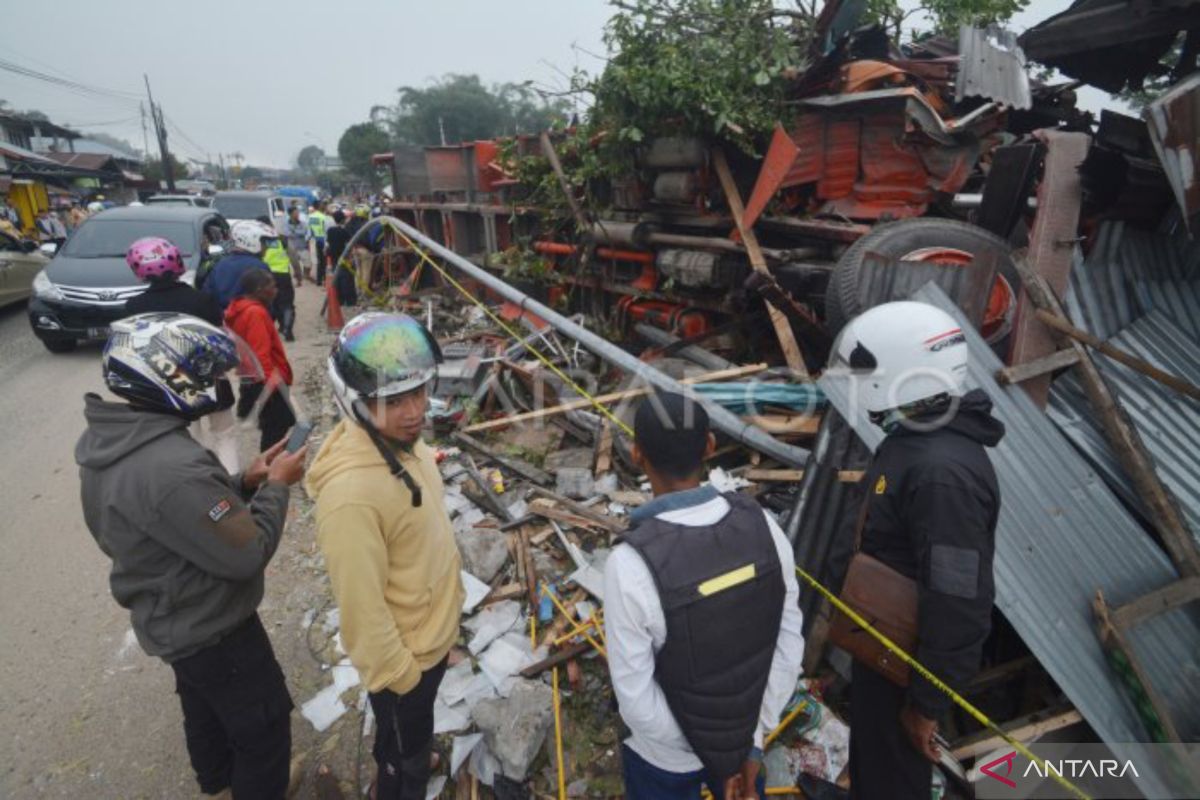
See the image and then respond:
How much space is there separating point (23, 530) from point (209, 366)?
4238 mm

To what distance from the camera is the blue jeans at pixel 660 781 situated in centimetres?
188

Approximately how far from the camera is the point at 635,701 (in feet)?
5.59

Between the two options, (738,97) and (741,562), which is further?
(738,97)

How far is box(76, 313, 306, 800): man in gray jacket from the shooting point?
1867 millimetres

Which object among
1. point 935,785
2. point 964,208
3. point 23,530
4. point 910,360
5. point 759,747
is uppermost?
point 964,208

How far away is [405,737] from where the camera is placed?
2225mm

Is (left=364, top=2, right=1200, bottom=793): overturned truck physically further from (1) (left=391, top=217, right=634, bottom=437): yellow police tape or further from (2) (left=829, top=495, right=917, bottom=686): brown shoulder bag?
(1) (left=391, top=217, right=634, bottom=437): yellow police tape

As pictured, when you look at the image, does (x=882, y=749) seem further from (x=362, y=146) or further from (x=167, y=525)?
(x=362, y=146)

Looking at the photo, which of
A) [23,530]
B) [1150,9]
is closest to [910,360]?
[1150,9]

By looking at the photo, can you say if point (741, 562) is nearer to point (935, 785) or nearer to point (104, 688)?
point (935, 785)

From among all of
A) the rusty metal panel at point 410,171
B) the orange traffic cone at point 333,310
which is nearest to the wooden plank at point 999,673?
the orange traffic cone at point 333,310

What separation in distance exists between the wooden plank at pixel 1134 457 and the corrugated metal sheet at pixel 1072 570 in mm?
87

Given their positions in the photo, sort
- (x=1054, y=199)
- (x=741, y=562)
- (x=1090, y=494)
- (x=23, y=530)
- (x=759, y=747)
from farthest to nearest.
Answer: (x=23, y=530), (x=1054, y=199), (x=1090, y=494), (x=759, y=747), (x=741, y=562)

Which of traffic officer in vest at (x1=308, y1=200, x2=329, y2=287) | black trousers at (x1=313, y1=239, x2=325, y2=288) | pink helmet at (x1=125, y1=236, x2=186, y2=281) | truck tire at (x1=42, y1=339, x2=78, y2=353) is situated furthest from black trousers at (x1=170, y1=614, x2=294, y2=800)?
traffic officer in vest at (x1=308, y1=200, x2=329, y2=287)
